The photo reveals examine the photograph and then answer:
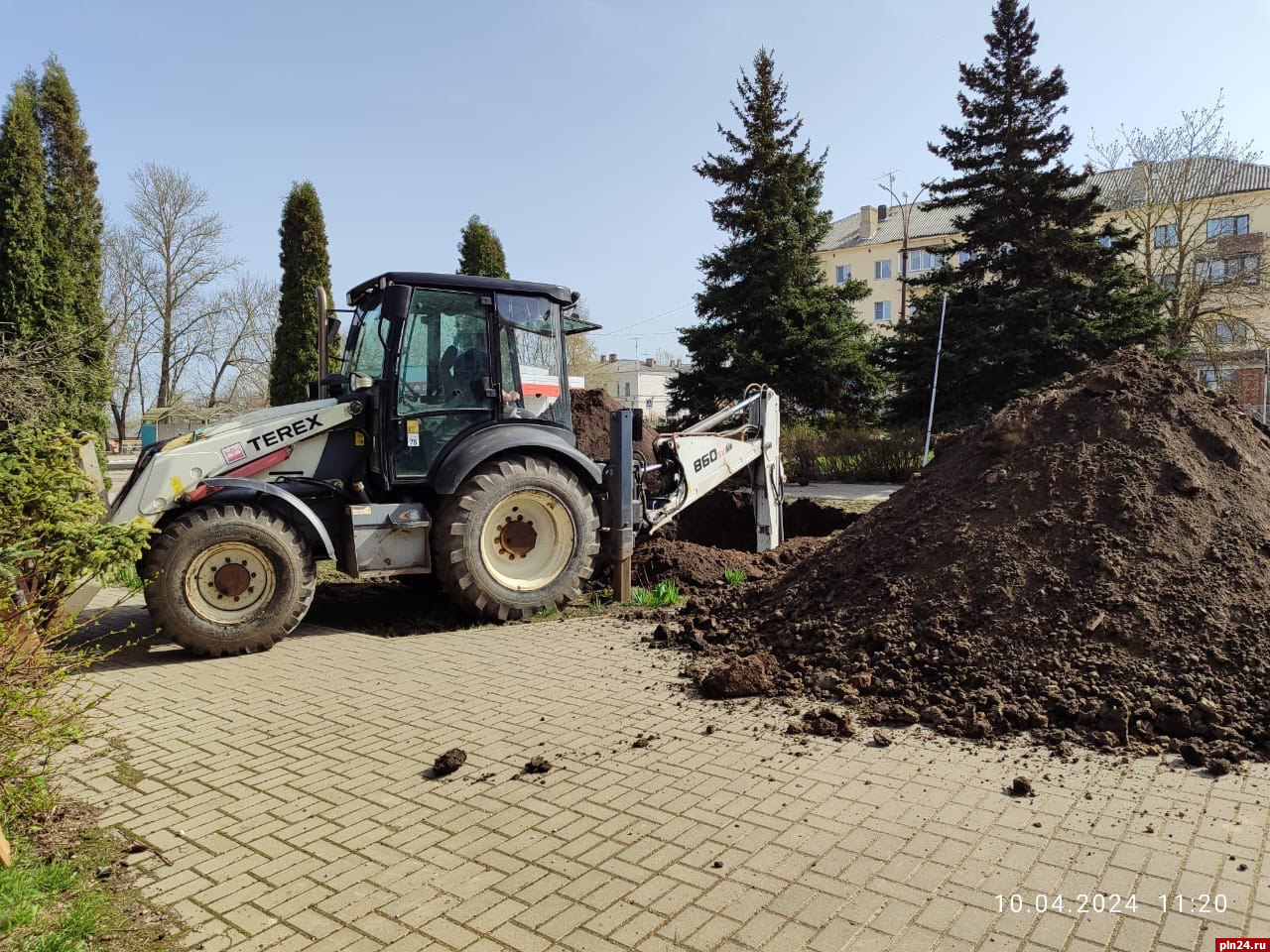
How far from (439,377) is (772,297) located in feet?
61.4

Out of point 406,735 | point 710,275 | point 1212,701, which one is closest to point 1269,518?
point 1212,701

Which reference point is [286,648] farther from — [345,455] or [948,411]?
[948,411]

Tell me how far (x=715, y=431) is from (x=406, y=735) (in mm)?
6004

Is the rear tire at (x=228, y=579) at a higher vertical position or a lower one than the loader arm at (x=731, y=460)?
lower

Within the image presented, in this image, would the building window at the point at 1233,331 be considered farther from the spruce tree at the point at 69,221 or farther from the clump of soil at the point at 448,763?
the spruce tree at the point at 69,221

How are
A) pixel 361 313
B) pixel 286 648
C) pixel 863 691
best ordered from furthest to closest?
pixel 361 313, pixel 286 648, pixel 863 691

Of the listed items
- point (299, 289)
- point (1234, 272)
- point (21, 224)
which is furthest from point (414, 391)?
point (1234, 272)

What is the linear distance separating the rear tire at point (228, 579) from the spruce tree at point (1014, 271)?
721 inches

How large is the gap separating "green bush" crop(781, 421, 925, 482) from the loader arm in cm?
1072

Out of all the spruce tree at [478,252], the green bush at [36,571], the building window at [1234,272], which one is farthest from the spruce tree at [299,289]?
the building window at [1234,272]

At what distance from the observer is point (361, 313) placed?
26.2ft


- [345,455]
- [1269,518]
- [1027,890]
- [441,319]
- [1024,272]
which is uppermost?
[1024,272]

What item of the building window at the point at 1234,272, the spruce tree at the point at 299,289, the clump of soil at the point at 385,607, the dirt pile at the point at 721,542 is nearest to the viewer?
the clump of soil at the point at 385,607

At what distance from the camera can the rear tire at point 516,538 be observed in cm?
712
